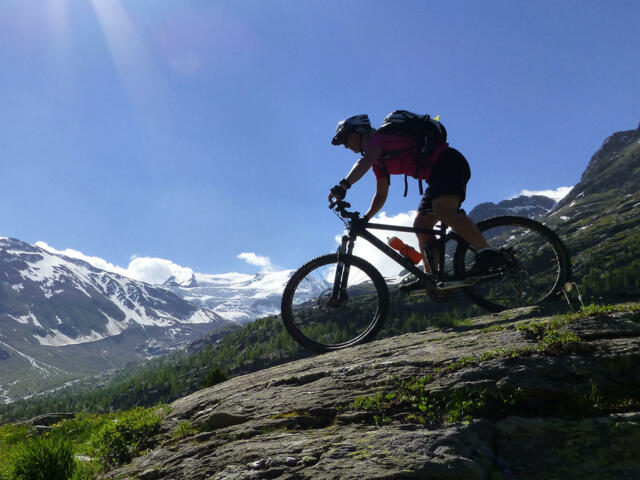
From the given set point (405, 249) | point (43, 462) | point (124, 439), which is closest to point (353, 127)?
point (405, 249)

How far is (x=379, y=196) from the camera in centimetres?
875

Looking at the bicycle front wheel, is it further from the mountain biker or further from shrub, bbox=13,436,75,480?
shrub, bbox=13,436,75,480

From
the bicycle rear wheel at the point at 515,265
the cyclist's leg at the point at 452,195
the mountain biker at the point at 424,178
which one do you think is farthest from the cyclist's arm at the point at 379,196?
the bicycle rear wheel at the point at 515,265

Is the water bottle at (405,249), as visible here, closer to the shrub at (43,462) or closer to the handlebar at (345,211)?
the handlebar at (345,211)

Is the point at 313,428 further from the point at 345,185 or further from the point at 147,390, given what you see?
the point at 147,390

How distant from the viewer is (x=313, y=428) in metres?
4.57

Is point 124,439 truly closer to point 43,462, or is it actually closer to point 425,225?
point 43,462

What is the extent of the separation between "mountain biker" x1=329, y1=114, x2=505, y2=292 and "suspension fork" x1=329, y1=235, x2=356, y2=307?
68 centimetres

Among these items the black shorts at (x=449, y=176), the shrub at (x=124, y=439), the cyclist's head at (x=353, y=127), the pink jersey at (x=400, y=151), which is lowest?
the shrub at (x=124, y=439)

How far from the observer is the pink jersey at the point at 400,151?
7949 millimetres

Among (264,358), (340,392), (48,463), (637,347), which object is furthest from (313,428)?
(264,358)

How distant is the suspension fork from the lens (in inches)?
335

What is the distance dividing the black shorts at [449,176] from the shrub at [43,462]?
697 cm

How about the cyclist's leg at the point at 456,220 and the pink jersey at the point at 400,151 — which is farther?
the pink jersey at the point at 400,151
